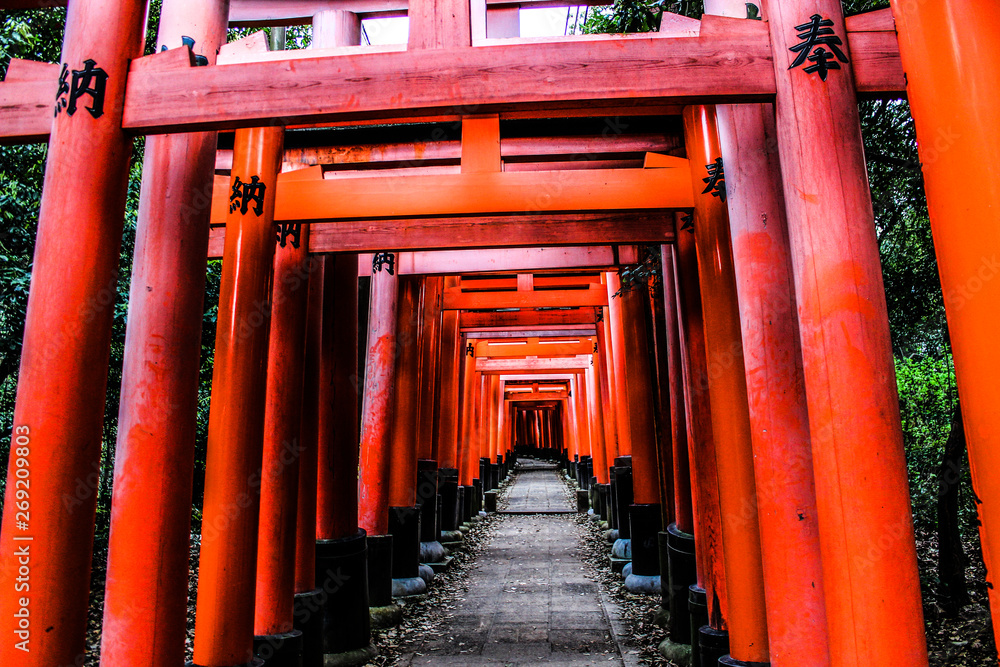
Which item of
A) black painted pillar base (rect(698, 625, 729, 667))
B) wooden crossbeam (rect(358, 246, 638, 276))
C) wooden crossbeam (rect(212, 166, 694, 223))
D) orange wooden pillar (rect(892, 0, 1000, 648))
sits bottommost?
black painted pillar base (rect(698, 625, 729, 667))

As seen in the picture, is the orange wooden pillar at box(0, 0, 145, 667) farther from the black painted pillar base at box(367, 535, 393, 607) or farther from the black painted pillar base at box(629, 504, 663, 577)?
the black painted pillar base at box(629, 504, 663, 577)

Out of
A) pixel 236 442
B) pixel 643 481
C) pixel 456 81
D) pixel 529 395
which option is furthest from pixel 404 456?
pixel 529 395

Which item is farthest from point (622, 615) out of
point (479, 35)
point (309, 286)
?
point (479, 35)

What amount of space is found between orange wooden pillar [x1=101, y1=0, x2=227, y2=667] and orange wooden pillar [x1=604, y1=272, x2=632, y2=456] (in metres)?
6.13

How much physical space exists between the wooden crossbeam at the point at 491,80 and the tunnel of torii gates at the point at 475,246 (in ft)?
0.04

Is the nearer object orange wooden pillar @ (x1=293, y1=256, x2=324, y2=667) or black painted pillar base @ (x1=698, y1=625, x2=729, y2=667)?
black painted pillar base @ (x1=698, y1=625, x2=729, y2=667)

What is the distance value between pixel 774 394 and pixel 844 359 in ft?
2.31

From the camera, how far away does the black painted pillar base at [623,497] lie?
1006 cm

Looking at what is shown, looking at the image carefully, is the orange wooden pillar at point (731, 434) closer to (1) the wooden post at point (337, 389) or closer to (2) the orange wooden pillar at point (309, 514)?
(2) the orange wooden pillar at point (309, 514)

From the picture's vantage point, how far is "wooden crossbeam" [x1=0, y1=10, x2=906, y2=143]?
2723 millimetres

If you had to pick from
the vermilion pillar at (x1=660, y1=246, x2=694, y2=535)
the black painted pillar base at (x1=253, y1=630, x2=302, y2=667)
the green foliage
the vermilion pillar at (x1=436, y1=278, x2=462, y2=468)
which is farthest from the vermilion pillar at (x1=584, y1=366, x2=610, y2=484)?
the black painted pillar base at (x1=253, y1=630, x2=302, y2=667)

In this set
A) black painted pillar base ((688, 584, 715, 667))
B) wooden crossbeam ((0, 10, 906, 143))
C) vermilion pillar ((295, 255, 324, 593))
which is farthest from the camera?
→ vermilion pillar ((295, 255, 324, 593))

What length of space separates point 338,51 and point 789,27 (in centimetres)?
249
